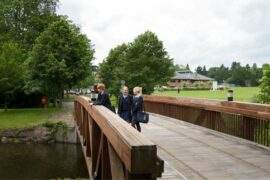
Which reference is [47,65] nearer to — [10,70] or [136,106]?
[10,70]

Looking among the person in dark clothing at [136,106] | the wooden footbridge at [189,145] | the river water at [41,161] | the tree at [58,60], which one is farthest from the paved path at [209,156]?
the tree at [58,60]

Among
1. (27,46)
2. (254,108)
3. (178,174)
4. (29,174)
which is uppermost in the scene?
(27,46)

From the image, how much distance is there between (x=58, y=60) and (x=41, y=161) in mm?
17327

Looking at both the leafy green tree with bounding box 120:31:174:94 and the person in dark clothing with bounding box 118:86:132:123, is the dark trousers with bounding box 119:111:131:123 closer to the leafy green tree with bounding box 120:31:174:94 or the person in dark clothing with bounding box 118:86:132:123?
the person in dark clothing with bounding box 118:86:132:123

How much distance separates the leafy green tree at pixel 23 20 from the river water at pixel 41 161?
23.7 meters

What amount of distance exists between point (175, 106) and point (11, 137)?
60.6ft

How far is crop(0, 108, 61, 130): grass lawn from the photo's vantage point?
39094mm

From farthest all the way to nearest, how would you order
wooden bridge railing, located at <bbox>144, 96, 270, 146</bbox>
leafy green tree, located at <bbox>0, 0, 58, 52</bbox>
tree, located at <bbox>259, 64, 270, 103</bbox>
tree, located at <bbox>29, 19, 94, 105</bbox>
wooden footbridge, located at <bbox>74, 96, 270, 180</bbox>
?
leafy green tree, located at <bbox>0, 0, 58, 52</bbox> < tree, located at <bbox>29, 19, 94, 105</bbox> < tree, located at <bbox>259, 64, 270, 103</bbox> < wooden bridge railing, located at <bbox>144, 96, 270, 146</bbox> < wooden footbridge, located at <bbox>74, 96, 270, 180</bbox>

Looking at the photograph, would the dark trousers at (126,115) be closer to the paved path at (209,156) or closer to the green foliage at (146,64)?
the paved path at (209,156)

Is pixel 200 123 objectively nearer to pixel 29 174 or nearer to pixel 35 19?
pixel 29 174

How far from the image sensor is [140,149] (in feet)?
13.2

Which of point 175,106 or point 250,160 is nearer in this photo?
point 250,160

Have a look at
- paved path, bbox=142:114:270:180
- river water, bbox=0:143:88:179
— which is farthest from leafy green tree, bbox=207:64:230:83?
paved path, bbox=142:114:270:180

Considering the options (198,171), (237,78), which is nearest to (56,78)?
(198,171)
